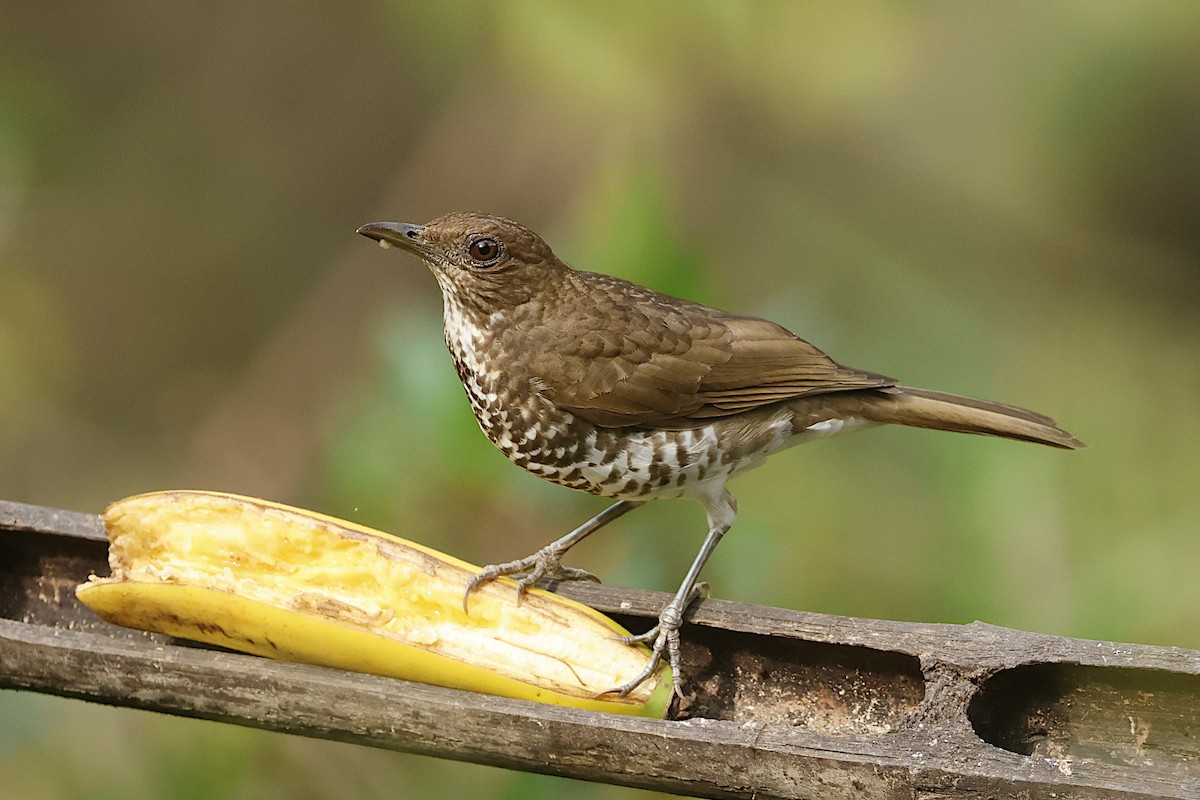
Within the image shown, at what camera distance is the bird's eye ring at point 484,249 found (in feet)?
12.2

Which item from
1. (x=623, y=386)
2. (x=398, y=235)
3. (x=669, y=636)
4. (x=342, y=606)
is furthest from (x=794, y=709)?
(x=398, y=235)

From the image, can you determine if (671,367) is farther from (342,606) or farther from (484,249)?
(342,606)

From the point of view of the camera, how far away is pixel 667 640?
11.0 feet

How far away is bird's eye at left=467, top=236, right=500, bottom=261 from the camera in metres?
3.72

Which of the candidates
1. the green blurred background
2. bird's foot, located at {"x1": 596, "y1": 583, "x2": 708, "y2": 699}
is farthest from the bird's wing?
bird's foot, located at {"x1": 596, "y1": 583, "x2": 708, "y2": 699}

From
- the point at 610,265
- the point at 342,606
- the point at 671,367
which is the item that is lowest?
the point at 342,606

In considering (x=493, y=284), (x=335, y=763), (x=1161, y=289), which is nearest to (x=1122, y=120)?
(x=1161, y=289)

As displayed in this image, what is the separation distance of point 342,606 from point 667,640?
807 mm

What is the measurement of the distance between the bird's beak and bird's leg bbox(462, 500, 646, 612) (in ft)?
2.97

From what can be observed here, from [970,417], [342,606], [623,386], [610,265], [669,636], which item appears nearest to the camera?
[342,606]

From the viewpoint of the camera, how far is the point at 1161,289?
252 inches

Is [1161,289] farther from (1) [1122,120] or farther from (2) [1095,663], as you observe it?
(2) [1095,663]

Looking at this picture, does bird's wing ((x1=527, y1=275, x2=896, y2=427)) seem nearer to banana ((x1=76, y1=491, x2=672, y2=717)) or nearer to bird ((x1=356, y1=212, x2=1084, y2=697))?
bird ((x1=356, y1=212, x2=1084, y2=697))

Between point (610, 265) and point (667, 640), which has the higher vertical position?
point (610, 265)
